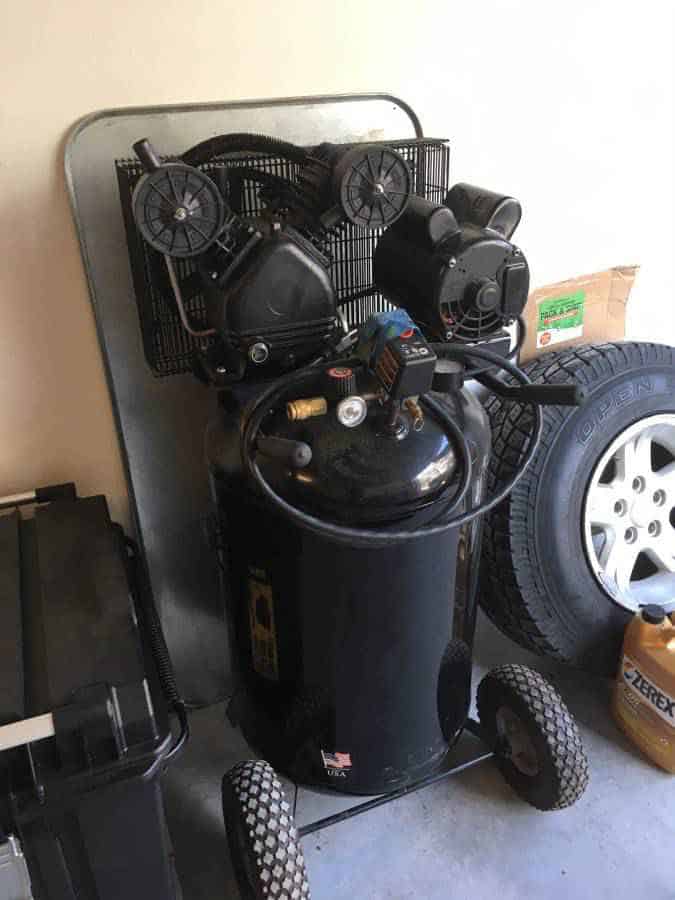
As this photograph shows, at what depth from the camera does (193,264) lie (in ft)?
3.43

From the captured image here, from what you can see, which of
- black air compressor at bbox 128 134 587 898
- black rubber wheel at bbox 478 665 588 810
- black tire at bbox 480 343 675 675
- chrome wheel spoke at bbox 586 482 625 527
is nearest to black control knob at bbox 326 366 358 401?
black air compressor at bbox 128 134 587 898

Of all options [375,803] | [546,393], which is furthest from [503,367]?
[375,803]

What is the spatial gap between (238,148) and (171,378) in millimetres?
395

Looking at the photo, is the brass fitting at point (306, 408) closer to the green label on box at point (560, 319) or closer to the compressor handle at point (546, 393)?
the compressor handle at point (546, 393)

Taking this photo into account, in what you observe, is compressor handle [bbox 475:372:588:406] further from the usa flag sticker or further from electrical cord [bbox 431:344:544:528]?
the usa flag sticker

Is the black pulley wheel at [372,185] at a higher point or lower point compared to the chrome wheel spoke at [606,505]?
higher

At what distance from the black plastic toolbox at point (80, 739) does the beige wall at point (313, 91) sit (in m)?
0.32

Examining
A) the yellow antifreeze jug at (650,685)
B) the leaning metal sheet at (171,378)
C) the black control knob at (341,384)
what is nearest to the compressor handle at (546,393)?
the black control knob at (341,384)

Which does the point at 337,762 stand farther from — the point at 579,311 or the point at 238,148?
the point at 579,311

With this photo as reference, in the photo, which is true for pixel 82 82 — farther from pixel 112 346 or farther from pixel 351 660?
pixel 351 660

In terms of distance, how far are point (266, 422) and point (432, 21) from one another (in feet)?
2.49

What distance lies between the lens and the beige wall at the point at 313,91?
1.04 metres

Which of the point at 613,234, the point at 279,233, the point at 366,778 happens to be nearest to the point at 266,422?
the point at 279,233

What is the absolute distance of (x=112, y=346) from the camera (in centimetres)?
119
